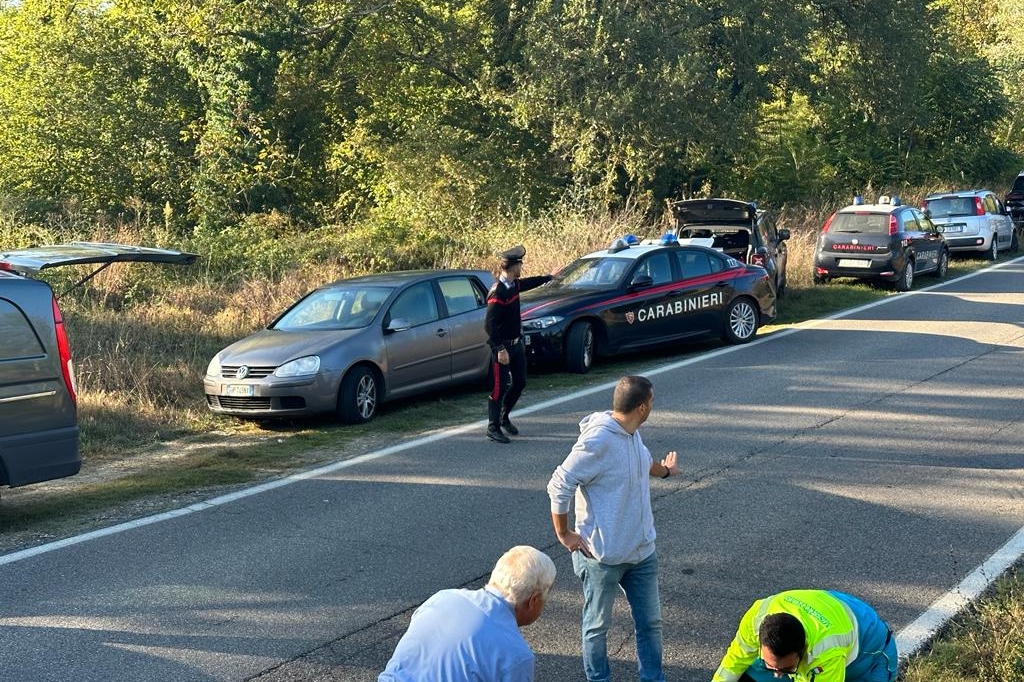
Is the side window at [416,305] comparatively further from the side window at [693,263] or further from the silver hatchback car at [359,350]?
the side window at [693,263]

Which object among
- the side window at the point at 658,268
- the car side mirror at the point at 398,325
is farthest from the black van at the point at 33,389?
the side window at the point at 658,268

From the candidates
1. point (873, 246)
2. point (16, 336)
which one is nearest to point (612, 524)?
point (16, 336)

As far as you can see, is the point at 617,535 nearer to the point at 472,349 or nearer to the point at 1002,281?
the point at 472,349

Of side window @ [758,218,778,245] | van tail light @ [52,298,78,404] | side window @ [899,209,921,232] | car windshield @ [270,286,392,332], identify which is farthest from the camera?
side window @ [899,209,921,232]

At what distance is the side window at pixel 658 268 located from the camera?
15.3 metres

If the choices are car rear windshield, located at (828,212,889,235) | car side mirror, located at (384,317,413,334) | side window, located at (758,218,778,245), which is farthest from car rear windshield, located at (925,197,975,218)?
car side mirror, located at (384,317,413,334)

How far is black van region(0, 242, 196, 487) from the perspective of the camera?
7848 millimetres

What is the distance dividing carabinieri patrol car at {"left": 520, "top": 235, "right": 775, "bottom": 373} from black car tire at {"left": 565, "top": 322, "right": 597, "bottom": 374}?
0.04 ft

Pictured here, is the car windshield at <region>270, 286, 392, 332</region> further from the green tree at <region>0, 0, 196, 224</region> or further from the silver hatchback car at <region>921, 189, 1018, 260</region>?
the silver hatchback car at <region>921, 189, 1018, 260</region>

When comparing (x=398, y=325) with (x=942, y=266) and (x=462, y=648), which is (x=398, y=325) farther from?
(x=942, y=266)

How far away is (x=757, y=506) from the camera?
809 centimetres

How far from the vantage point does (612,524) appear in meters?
4.94

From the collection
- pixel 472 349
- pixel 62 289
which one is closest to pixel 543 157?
pixel 62 289

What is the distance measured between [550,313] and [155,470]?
5.78m
